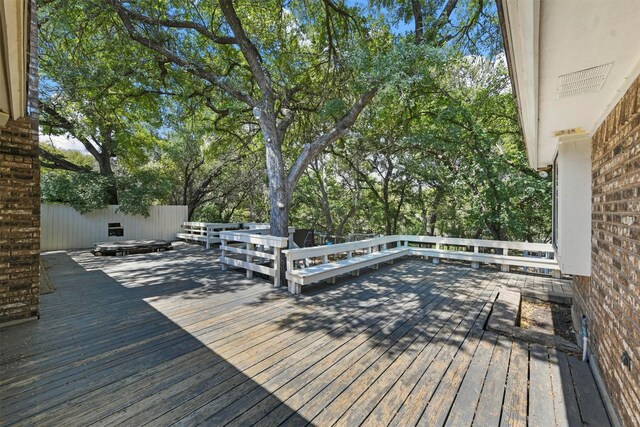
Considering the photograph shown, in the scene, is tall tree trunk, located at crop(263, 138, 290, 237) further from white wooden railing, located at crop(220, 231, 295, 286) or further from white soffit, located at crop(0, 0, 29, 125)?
white soffit, located at crop(0, 0, 29, 125)

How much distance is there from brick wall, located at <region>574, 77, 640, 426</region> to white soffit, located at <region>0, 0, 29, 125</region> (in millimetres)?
3547

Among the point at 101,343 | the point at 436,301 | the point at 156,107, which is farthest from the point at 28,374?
the point at 156,107

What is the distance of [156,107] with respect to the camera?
956 centimetres

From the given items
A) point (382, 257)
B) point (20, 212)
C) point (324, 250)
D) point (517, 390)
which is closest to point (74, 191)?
point (20, 212)

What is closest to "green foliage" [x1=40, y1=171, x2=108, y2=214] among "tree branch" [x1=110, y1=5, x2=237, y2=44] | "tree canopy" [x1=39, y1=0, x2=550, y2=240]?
"tree canopy" [x1=39, y1=0, x2=550, y2=240]

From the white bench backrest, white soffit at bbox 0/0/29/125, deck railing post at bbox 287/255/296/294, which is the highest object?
white soffit at bbox 0/0/29/125

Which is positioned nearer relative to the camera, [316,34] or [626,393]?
[626,393]

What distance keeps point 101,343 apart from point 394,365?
302 cm

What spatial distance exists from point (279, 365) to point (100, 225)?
1145 centimetres

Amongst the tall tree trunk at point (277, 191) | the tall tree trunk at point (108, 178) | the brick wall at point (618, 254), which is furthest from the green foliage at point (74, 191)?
the brick wall at point (618, 254)

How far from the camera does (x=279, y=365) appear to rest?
102 inches

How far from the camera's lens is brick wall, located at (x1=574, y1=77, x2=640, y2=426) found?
1.70 m

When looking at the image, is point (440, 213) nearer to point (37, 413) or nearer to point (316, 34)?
point (316, 34)

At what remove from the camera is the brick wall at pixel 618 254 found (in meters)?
1.70
